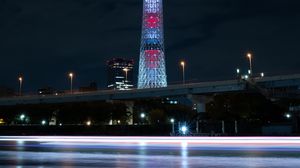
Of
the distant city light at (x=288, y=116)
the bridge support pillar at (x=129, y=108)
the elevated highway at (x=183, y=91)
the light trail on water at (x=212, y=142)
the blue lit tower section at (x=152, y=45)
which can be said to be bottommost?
the light trail on water at (x=212, y=142)

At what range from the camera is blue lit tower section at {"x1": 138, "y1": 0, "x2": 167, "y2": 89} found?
173250mm

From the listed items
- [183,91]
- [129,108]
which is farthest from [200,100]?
[129,108]

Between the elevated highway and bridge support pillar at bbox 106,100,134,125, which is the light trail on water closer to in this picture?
the elevated highway

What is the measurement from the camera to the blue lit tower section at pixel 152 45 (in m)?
173

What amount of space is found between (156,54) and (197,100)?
70.5m

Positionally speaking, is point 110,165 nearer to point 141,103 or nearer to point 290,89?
point 290,89

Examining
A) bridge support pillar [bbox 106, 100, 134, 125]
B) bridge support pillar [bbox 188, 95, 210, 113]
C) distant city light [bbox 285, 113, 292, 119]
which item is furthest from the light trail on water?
bridge support pillar [bbox 106, 100, 134, 125]

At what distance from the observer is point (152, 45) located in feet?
575

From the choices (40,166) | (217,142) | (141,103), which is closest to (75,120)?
(141,103)

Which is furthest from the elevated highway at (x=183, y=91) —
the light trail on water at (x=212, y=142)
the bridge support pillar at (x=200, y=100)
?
the light trail on water at (x=212, y=142)

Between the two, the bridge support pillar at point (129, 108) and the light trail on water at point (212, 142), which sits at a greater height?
the bridge support pillar at point (129, 108)

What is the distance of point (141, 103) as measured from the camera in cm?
→ 14850

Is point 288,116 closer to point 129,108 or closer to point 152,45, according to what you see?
point 129,108

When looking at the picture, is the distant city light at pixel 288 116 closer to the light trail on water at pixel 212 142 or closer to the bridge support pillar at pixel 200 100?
the bridge support pillar at pixel 200 100
